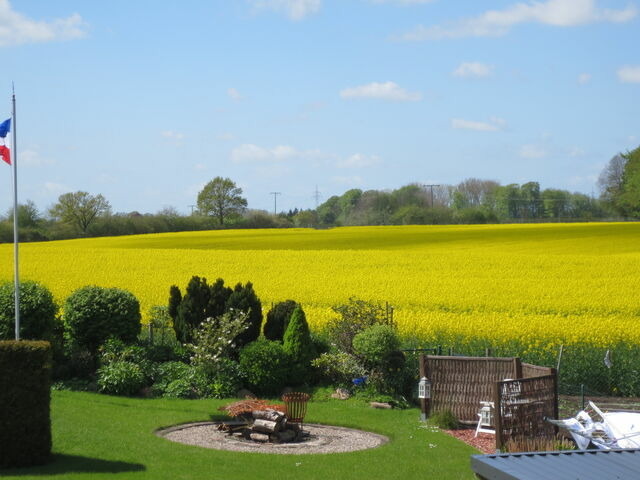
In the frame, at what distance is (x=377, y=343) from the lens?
20.4 m

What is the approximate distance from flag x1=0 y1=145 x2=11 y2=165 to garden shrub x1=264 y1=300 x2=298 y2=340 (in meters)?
7.79

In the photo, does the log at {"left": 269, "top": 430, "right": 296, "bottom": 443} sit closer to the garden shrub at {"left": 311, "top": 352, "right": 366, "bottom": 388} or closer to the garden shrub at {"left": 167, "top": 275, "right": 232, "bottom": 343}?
the garden shrub at {"left": 311, "top": 352, "right": 366, "bottom": 388}

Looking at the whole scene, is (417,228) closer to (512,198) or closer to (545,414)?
(545,414)

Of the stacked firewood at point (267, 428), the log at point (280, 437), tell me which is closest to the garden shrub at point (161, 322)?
the stacked firewood at point (267, 428)

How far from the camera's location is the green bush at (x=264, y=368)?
2047 cm

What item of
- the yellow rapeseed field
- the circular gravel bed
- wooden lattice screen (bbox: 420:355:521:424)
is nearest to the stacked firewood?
the circular gravel bed

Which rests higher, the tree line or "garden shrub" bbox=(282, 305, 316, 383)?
the tree line

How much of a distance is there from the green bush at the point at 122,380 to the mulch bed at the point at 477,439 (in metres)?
6.86

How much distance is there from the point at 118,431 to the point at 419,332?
11389mm

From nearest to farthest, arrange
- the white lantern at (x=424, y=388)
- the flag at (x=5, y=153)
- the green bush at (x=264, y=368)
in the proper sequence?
the flag at (x=5, y=153) → the white lantern at (x=424, y=388) → the green bush at (x=264, y=368)

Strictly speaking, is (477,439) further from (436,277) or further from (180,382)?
(436,277)

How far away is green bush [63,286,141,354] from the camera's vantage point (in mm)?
22297

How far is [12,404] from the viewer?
42.9 feet

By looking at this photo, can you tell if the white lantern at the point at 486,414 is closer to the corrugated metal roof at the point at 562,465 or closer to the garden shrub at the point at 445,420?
the garden shrub at the point at 445,420
